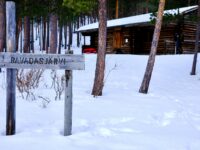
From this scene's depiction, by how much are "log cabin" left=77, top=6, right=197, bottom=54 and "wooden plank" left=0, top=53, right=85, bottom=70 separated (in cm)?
2023

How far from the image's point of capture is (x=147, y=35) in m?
31.8

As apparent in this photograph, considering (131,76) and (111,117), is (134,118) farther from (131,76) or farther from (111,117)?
(131,76)

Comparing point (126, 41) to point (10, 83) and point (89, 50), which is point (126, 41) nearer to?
point (89, 50)

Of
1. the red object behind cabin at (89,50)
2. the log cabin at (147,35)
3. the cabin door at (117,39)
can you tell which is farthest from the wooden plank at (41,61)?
the red object behind cabin at (89,50)

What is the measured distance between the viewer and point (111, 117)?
7406 millimetres

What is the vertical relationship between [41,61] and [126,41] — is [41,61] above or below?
below

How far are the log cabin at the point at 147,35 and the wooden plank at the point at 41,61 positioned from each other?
20.2m

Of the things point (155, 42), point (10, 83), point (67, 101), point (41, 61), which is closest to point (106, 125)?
point (67, 101)

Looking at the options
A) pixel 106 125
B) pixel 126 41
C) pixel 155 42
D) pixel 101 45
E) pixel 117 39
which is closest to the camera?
pixel 106 125

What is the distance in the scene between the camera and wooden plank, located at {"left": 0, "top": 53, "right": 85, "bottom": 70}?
5.70 meters

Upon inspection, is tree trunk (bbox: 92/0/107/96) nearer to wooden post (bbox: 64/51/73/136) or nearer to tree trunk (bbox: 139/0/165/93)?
tree trunk (bbox: 139/0/165/93)

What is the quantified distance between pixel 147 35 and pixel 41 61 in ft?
87.8

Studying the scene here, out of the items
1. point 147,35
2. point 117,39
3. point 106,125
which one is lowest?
point 106,125

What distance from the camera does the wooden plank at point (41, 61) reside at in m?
5.70
